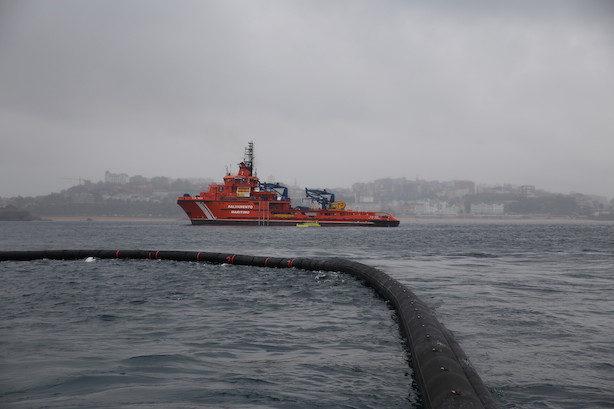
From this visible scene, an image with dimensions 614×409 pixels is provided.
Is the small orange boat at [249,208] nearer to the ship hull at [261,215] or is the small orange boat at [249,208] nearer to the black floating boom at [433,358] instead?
the ship hull at [261,215]

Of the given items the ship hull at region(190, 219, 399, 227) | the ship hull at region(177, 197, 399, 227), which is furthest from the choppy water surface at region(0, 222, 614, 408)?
the ship hull at region(190, 219, 399, 227)

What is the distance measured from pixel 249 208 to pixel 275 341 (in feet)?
252

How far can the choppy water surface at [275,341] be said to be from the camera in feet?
25.4

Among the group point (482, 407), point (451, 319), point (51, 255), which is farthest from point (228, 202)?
point (482, 407)

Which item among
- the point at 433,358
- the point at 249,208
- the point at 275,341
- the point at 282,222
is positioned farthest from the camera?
the point at 282,222

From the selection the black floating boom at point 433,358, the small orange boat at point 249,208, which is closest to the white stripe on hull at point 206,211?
the small orange boat at point 249,208

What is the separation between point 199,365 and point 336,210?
83.8 m

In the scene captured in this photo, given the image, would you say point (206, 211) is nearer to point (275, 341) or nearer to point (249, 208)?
point (249, 208)

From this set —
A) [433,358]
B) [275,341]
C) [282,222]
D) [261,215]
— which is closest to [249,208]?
[261,215]

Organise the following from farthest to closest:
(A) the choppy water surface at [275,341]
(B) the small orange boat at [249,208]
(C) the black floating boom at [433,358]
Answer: (B) the small orange boat at [249,208], (A) the choppy water surface at [275,341], (C) the black floating boom at [433,358]

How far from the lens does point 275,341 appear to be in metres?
11.1

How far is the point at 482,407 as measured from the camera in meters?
6.11

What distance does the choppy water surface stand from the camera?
7746 millimetres

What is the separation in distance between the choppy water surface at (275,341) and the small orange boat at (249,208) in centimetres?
6458
